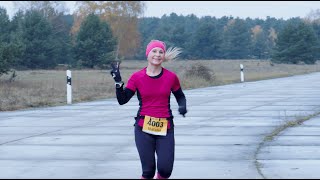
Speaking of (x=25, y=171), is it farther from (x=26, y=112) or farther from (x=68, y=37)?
(x=68, y=37)

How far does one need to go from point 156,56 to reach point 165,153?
40.7 inches

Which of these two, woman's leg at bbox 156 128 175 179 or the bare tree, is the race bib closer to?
woman's leg at bbox 156 128 175 179

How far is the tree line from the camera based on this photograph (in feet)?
227

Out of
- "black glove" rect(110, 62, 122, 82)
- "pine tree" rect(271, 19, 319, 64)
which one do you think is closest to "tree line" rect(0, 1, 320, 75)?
"pine tree" rect(271, 19, 319, 64)

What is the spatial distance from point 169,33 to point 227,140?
367ft

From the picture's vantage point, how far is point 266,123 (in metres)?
16.3

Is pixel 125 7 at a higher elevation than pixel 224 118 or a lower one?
higher

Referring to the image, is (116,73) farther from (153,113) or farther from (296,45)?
(296,45)

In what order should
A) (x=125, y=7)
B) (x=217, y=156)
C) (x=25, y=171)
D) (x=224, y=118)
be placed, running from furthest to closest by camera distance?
(x=125, y=7), (x=224, y=118), (x=217, y=156), (x=25, y=171)

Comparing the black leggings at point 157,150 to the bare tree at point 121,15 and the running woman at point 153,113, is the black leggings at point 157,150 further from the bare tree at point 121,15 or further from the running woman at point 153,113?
the bare tree at point 121,15

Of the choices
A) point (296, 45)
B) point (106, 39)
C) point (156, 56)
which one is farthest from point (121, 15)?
point (156, 56)

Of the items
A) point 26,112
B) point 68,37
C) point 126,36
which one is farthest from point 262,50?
point 26,112

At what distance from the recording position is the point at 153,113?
7598 millimetres

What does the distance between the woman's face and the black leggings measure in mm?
706
